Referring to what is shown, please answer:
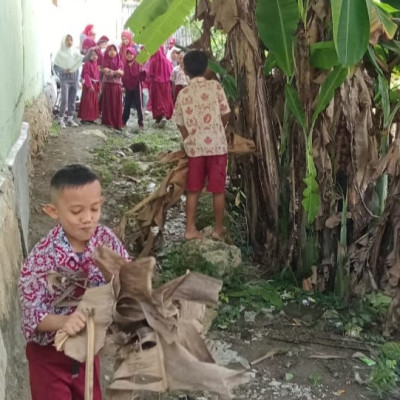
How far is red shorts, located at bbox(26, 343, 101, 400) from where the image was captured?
6.47 ft

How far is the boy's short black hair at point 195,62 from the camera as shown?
4340mm

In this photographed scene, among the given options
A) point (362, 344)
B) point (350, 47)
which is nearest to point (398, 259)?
point (362, 344)

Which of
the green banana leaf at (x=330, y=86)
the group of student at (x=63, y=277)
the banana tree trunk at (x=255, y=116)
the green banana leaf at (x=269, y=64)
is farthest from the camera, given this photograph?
the banana tree trunk at (x=255, y=116)

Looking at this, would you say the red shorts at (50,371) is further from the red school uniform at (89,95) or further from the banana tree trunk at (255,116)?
the red school uniform at (89,95)

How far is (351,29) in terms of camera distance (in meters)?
3.17

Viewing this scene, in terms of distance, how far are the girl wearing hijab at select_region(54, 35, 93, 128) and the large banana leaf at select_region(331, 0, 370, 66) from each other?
7.06 meters

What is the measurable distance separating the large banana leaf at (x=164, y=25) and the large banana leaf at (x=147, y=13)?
0.07 feet

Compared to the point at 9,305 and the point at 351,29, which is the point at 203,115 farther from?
the point at 9,305

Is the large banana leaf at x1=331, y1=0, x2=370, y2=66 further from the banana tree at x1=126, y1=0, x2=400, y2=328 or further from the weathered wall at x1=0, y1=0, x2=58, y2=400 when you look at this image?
the weathered wall at x1=0, y1=0, x2=58, y2=400

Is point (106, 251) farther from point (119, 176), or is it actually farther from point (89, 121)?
point (89, 121)

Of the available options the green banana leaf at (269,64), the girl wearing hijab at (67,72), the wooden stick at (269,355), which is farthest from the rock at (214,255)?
the girl wearing hijab at (67,72)

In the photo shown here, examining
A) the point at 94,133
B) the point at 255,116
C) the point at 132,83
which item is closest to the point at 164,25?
the point at 255,116

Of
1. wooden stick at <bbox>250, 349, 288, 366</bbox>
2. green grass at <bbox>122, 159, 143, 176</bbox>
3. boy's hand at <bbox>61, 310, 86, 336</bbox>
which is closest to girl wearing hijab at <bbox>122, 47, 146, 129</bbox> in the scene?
green grass at <bbox>122, 159, 143, 176</bbox>

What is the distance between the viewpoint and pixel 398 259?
11.7 ft
